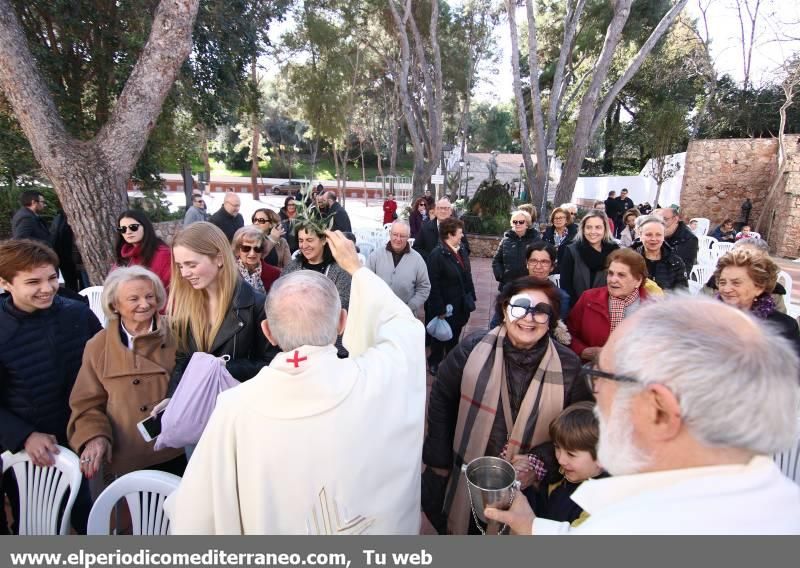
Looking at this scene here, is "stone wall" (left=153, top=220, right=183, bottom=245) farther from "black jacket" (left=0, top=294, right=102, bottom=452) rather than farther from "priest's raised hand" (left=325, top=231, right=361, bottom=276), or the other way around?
"priest's raised hand" (left=325, top=231, right=361, bottom=276)

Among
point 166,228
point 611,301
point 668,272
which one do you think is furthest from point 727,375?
point 166,228

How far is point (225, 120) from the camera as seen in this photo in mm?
9359

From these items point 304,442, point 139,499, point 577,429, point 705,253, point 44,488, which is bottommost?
point 44,488

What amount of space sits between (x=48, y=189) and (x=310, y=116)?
478 inches

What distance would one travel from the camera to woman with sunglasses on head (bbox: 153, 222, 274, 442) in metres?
2.10

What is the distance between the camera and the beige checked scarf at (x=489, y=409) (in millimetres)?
1829

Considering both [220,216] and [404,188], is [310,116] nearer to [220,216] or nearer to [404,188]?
[404,188]

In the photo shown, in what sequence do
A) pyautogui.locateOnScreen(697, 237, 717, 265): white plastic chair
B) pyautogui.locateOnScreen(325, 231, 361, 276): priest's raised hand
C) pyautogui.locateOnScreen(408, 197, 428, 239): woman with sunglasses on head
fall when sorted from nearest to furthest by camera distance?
1. pyautogui.locateOnScreen(325, 231, 361, 276): priest's raised hand
2. pyautogui.locateOnScreen(697, 237, 717, 265): white plastic chair
3. pyautogui.locateOnScreen(408, 197, 428, 239): woman with sunglasses on head

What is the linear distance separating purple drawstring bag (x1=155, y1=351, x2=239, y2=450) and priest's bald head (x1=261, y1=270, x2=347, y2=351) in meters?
0.59

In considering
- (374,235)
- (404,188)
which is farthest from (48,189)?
(404,188)

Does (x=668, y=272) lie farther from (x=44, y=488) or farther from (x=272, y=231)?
(x=44, y=488)

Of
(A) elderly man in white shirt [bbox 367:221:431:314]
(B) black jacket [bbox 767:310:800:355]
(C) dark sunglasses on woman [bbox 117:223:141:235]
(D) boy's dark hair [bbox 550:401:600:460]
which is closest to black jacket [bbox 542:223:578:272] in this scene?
(A) elderly man in white shirt [bbox 367:221:431:314]

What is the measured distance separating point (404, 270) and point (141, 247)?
7.12 ft

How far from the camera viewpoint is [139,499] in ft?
5.41
